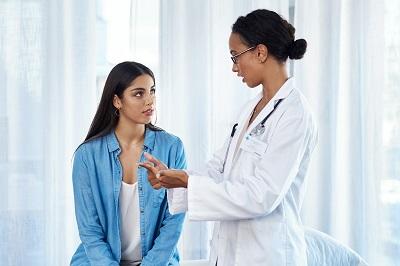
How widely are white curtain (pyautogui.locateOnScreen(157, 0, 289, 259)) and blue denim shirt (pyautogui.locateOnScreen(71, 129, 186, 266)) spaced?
1.90 feet

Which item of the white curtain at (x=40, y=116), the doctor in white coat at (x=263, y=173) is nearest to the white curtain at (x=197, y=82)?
the white curtain at (x=40, y=116)

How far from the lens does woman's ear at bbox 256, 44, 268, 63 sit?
158cm

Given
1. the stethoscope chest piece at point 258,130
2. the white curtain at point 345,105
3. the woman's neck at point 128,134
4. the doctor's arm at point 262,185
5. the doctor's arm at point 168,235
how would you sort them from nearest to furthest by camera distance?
the doctor's arm at point 262,185, the stethoscope chest piece at point 258,130, the doctor's arm at point 168,235, the woman's neck at point 128,134, the white curtain at point 345,105

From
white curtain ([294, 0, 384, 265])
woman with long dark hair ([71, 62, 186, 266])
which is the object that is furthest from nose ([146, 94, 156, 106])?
white curtain ([294, 0, 384, 265])

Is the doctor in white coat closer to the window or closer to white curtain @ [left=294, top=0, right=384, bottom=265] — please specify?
white curtain @ [left=294, top=0, right=384, bottom=265]

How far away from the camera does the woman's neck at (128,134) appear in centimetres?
208

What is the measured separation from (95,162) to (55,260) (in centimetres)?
75

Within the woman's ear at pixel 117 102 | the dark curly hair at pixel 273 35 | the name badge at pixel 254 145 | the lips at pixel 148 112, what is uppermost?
the dark curly hair at pixel 273 35

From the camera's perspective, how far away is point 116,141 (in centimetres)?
205

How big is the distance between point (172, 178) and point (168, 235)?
53cm

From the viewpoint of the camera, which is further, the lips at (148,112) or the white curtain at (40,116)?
→ the white curtain at (40,116)

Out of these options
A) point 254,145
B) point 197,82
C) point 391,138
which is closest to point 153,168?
point 254,145

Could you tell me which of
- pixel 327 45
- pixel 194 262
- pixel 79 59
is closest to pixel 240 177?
pixel 194 262

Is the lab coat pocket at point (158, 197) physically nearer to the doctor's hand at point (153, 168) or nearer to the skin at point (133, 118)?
the skin at point (133, 118)
